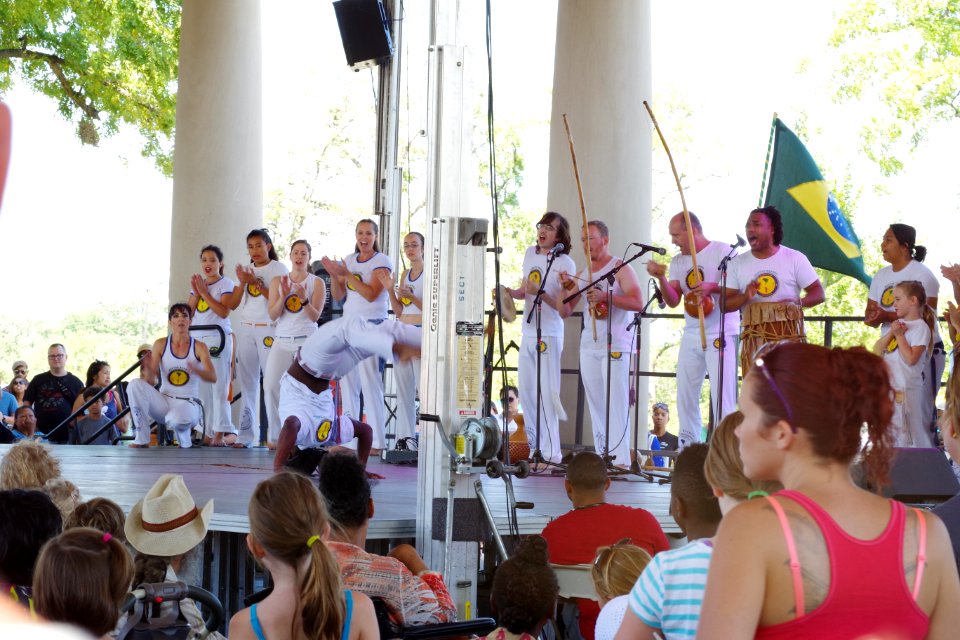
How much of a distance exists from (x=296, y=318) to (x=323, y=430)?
227cm

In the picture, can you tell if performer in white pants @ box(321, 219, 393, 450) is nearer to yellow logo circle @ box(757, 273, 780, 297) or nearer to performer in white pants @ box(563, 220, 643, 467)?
performer in white pants @ box(563, 220, 643, 467)

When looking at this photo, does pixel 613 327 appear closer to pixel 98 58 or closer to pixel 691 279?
pixel 691 279

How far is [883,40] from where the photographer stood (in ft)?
59.1

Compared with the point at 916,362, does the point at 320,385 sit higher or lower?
lower

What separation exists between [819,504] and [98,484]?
5.74m

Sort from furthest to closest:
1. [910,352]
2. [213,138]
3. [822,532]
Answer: [213,138], [910,352], [822,532]

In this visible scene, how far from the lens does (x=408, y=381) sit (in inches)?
360

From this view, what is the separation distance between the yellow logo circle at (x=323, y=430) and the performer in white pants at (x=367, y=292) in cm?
153

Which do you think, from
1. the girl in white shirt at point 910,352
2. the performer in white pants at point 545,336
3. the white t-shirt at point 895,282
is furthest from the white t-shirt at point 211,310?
→ the girl in white shirt at point 910,352

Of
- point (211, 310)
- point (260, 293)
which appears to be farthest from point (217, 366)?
point (260, 293)

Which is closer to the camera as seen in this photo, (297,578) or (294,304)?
(297,578)

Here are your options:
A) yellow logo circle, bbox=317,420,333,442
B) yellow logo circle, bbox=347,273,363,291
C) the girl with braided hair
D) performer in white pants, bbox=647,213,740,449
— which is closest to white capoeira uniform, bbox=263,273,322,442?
yellow logo circle, bbox=347,273,363,291

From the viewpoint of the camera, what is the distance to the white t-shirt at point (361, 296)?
8805 millimetres

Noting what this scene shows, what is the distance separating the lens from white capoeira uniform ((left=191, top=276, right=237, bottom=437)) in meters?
10.2
